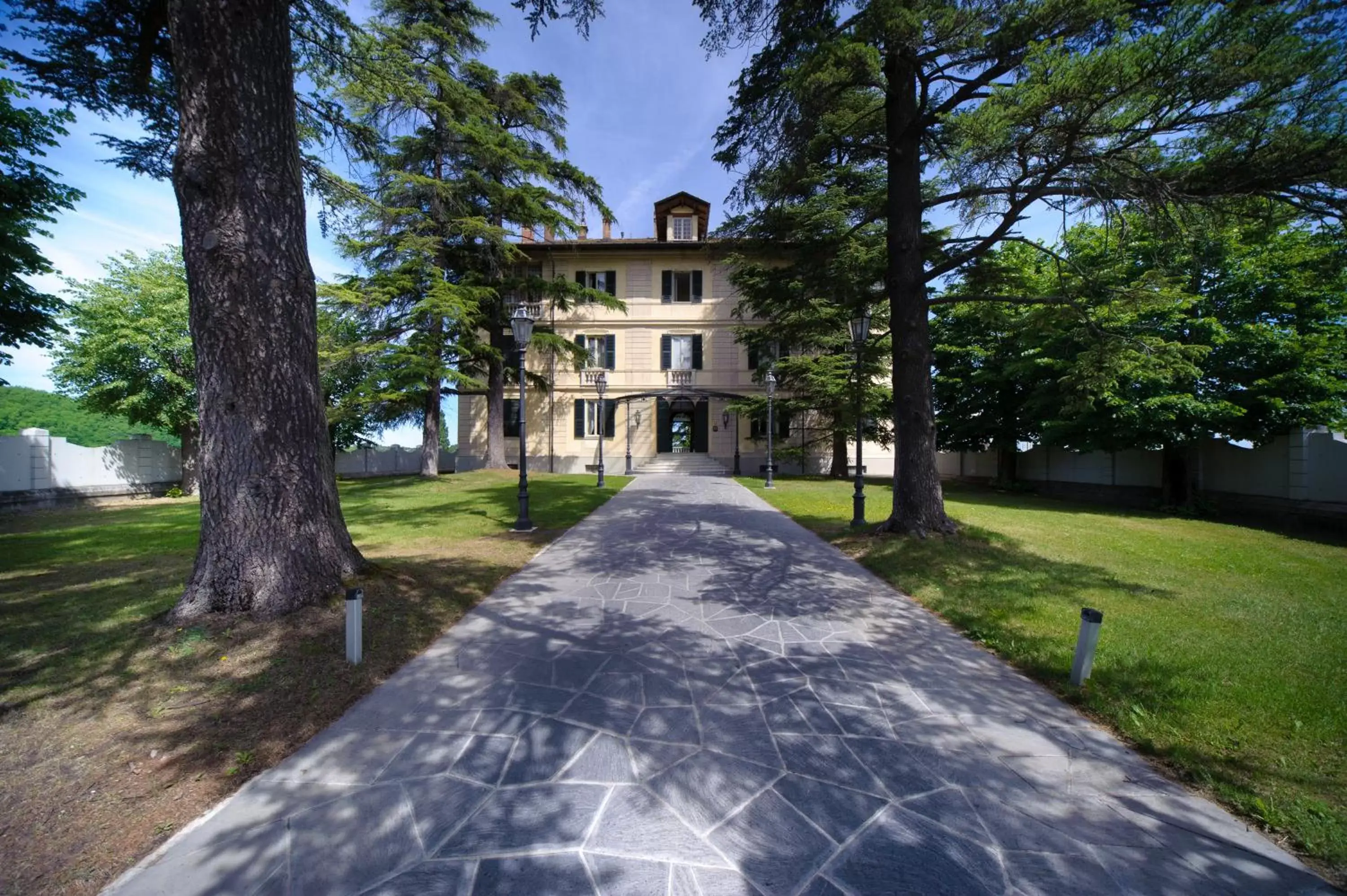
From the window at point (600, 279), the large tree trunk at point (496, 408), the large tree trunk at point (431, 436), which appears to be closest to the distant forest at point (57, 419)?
the large tree trunk at point (431, 436)

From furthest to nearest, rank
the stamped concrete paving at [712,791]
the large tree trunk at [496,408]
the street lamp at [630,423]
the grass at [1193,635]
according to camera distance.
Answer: the street lamp at [630,423] → the large tree trunk at [496,408] → the grass at [1193,635] → the stamped concrete paving at [712,791]

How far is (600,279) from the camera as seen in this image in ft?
87.5

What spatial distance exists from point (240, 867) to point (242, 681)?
1.93 m

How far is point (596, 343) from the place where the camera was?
26.7 meters

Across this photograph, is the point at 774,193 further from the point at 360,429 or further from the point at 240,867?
the point at 360,429

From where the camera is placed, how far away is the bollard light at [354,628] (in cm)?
379

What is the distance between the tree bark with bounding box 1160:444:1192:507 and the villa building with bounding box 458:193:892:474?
13275mm

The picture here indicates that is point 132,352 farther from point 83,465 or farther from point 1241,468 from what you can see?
point 1241,468

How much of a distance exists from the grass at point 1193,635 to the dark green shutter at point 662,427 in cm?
1737

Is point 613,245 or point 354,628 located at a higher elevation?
point 613,245

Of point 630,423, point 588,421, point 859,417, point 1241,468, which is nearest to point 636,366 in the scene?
point 630,423

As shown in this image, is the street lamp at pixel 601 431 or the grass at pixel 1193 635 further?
the street lamp at pixel 601 431

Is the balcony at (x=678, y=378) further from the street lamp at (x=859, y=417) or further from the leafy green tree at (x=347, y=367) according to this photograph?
the street lamp at (x=859, y=417)

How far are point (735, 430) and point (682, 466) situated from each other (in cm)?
334
